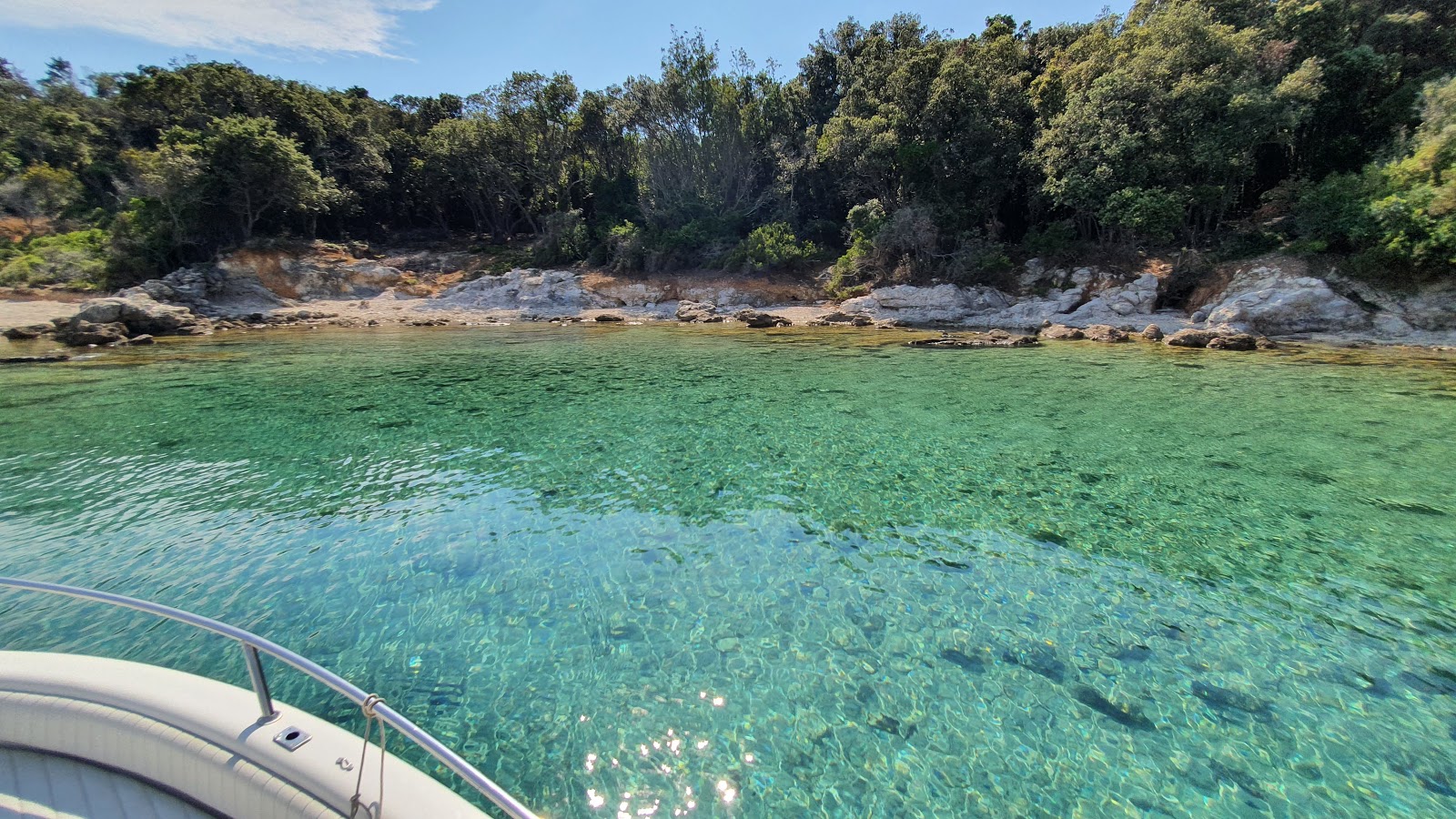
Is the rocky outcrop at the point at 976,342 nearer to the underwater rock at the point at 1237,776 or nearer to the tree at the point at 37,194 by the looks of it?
the underwater rock at the point at 1237,776

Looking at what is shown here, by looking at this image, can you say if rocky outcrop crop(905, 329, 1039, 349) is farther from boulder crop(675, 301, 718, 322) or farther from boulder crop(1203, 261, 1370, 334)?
boulder crop(675, 301, 718, 322)

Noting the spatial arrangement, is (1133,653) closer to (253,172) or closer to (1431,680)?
(1431,680)

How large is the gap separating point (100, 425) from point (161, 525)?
6.66 meters

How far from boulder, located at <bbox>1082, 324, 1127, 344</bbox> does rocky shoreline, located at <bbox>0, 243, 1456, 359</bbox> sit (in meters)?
0.08

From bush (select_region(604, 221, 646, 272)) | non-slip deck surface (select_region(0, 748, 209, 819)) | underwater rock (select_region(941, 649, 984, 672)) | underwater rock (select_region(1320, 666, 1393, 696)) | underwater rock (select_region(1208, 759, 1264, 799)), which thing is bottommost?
underwater rock (select_region(941, 649, 984, 672))

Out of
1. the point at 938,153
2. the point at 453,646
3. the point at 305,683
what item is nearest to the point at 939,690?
the point at 453,646

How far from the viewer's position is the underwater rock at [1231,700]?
406cm

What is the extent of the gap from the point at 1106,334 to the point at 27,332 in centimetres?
4306

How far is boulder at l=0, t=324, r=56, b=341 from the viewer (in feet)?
75.0

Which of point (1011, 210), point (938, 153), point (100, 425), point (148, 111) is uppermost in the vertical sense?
point (148, 111)

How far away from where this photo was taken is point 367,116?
4441cm

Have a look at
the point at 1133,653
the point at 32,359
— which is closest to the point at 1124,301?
the point at 1133,653

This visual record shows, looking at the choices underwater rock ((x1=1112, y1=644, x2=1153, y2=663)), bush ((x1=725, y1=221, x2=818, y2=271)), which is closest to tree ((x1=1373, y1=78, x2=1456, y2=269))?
bush ((x1=725, y1=221, x2=818, y2=271))

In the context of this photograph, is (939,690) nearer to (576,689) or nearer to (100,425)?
(576,689)
